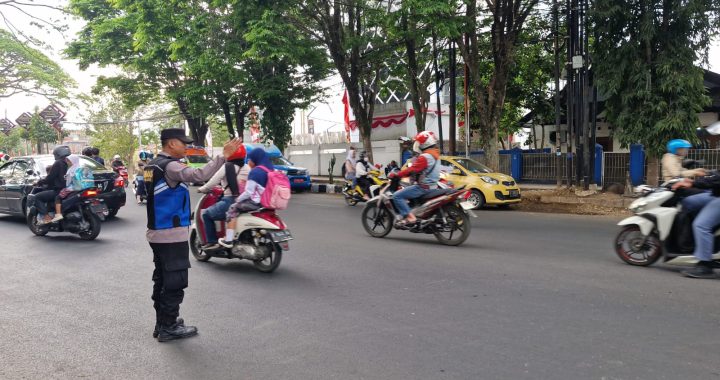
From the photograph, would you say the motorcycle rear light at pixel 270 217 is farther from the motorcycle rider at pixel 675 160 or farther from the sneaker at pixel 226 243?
the motorcycle rider at pixel 675 160

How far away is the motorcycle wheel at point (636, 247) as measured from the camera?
6.60 meters

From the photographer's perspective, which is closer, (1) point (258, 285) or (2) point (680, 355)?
(2) point (680, 355)

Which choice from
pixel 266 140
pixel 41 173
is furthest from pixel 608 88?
pixel 266 140

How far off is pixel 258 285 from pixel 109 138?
48972 millimetres

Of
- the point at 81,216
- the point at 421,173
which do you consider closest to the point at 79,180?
the point at 81,216

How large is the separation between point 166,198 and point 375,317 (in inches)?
81.0

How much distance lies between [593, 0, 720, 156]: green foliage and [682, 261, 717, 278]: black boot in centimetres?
898

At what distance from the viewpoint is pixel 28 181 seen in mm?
11422

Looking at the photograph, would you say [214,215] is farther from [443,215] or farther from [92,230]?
[92,230]

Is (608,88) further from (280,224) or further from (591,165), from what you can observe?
(280,224)

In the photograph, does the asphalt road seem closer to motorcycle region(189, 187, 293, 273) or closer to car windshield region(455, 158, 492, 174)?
motorcycle region(189, 187, 293, 273)

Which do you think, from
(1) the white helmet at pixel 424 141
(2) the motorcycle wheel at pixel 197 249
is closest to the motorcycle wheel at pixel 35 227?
(2) the motorcycle wheel at pixel 197 249

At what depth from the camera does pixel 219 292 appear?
5848mm

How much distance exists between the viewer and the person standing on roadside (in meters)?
4.34
